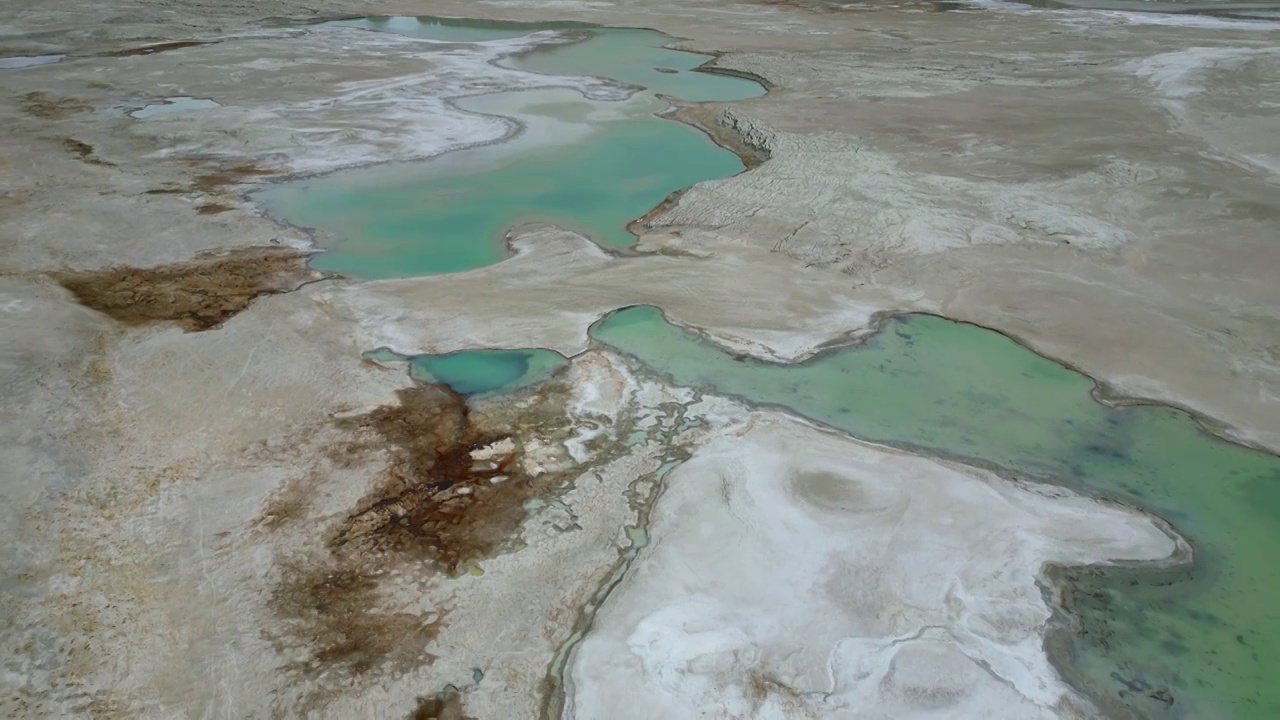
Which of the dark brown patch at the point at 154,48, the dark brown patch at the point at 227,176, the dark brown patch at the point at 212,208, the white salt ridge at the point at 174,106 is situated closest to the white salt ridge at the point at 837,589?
the dark brown patch at the point at 212,208

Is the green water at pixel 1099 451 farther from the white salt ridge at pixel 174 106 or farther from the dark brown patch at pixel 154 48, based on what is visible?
the dark brown patch at pixel 154 48

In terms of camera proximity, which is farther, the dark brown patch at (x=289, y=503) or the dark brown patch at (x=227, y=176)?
the dark brown patch at (x=227, y=176)

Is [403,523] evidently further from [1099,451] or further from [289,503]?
[1099,451]

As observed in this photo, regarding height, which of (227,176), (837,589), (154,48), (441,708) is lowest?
(441,708)

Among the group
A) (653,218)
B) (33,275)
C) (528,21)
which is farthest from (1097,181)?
(528,21)

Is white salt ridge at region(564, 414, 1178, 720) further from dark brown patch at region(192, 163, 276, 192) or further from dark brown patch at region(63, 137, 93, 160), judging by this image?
dark brown patch at region(63, 137, 93, 160)

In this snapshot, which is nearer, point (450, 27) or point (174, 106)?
point (174, 106)

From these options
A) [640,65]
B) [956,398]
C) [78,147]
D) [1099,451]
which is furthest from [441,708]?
[640,65]
